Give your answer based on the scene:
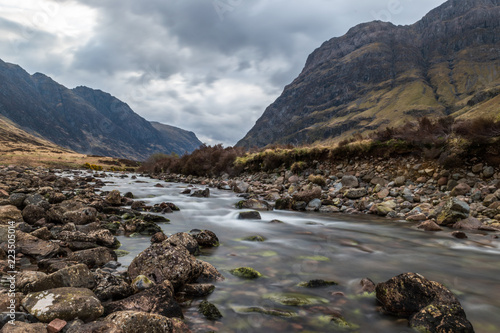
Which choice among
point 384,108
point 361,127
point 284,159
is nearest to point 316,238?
point 284,159

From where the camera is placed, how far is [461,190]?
10.9 metres

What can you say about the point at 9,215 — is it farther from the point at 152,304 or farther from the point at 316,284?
the point at 316,284

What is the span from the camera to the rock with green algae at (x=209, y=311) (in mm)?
3705

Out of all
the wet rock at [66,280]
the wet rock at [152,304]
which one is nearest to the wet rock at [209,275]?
the wet rock at [152,304]

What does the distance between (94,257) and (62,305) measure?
2.37m

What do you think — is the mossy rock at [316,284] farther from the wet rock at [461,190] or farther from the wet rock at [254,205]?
the wet rock at [461,190]

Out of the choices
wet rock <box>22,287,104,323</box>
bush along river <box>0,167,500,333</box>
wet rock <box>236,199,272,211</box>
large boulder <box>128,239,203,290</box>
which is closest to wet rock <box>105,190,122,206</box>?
bush along river <box>0,167,500,333</box>

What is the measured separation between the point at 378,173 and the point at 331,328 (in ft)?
43.4

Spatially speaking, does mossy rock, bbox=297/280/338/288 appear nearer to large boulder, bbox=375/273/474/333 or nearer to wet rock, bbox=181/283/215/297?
large boulder, bbox=375/273/474/333

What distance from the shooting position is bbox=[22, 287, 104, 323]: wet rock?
312 centimetres

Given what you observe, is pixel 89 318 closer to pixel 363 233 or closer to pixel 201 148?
pixel 363 233

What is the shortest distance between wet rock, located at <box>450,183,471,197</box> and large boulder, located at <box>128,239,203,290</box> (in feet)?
36.3

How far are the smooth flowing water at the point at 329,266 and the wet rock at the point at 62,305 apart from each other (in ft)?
3.94

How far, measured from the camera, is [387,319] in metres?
Result: 3.80
